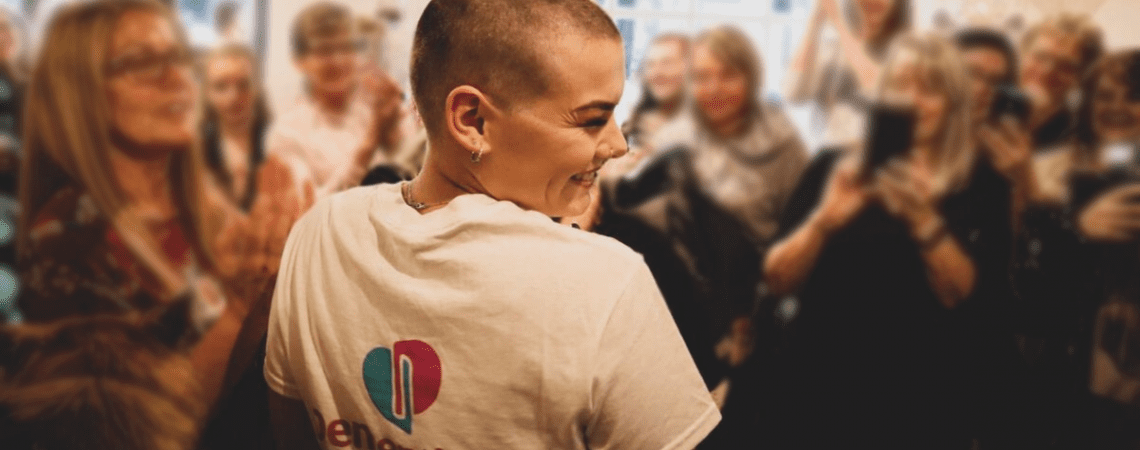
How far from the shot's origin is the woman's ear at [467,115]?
880 mm

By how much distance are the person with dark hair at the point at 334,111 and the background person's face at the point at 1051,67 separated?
58.3 inches

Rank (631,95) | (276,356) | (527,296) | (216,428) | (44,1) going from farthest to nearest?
(631,95), (216,428), (44,1), (276,356), (527,296)

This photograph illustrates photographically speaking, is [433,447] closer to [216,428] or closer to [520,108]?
[520,108]

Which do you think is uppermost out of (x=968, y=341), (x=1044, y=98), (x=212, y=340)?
(x=1044, y=98)

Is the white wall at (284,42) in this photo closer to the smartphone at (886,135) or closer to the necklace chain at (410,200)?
the necklace chain at (410,200)

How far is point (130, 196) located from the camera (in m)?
1.60

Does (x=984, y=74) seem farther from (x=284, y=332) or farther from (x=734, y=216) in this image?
(x=284, y=332)

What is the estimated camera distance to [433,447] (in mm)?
913

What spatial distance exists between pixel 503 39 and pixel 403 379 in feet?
1.25

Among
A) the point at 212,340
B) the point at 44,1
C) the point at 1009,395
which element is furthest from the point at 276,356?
the point at 1009,395

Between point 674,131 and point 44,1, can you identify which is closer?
point 44,1

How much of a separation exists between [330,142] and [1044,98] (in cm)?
168

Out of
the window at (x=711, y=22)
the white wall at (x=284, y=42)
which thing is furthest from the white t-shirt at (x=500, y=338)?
the window at (x=711, y=22)

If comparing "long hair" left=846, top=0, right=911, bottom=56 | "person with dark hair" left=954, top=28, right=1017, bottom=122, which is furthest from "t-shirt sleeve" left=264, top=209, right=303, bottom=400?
"person with dark hair" left=954, top=28, right=1017, bottom=122
